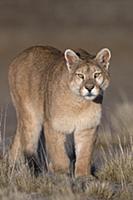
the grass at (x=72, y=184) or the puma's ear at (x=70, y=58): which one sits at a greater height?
the puma's ear at (x=70, y=58)

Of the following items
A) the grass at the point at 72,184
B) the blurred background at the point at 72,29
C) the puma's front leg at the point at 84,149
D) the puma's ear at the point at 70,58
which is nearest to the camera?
the grass at the point at 72,184

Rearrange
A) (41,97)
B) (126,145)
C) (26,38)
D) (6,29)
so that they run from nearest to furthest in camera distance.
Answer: (41,97) → (126,145) → (26,38) → (6,29)

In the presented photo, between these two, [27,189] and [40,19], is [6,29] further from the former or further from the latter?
[27,189]

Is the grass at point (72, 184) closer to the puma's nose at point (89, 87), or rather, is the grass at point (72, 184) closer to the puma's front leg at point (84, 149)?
the puma's front leg at point (84, 149)

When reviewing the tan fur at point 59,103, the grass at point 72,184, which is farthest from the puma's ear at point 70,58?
the grass at point 72,184

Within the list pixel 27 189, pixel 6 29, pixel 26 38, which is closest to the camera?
→ pixel 27 189

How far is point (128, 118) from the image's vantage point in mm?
15367

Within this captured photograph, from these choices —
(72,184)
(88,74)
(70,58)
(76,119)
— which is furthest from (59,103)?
(72,184)

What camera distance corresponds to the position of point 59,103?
36.0ft

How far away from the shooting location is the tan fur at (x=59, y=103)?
10633mm

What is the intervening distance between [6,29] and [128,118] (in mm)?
24323

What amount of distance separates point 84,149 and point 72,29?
28169 millimetres

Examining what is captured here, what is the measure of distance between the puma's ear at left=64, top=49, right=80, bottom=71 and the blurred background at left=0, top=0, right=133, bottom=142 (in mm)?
10581

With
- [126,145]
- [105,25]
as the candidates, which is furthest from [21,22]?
[126,145]
